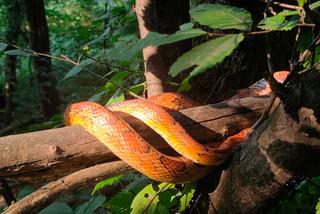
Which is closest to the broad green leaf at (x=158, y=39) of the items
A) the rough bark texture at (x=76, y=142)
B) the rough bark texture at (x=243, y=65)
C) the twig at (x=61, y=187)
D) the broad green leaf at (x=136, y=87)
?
the rough bark texture at (x=76, y=142)

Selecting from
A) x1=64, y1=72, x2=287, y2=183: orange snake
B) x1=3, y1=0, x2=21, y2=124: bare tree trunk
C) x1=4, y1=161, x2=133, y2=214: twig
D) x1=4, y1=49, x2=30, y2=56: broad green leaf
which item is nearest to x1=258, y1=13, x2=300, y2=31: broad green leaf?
x1=64, y1=72, x2=287, y2=183: orange snake

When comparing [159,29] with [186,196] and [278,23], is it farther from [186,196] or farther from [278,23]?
[278,23]

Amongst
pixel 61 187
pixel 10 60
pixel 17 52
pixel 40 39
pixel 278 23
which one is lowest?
pixel 10 60

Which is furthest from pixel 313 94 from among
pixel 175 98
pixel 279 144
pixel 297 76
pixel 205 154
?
pixel 175 98

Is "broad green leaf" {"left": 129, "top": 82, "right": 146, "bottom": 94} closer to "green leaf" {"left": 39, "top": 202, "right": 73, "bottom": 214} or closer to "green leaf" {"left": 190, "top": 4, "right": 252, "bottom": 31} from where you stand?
"green leaf" {"left": 39, "top": 202, "right": 73, "bottom": 214}

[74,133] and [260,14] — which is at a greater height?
[260,14]

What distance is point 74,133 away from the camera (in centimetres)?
179

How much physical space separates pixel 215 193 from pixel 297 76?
32.7 inches

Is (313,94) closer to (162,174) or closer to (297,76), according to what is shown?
(297,76)

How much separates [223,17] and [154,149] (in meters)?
1.11

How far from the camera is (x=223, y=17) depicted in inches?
36.0

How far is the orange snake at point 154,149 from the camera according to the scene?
1.88 meters

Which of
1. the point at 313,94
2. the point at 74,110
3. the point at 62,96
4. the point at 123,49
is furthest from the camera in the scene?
the point at 62,96

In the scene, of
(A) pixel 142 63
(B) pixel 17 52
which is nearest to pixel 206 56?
(B) pixel 17 52
